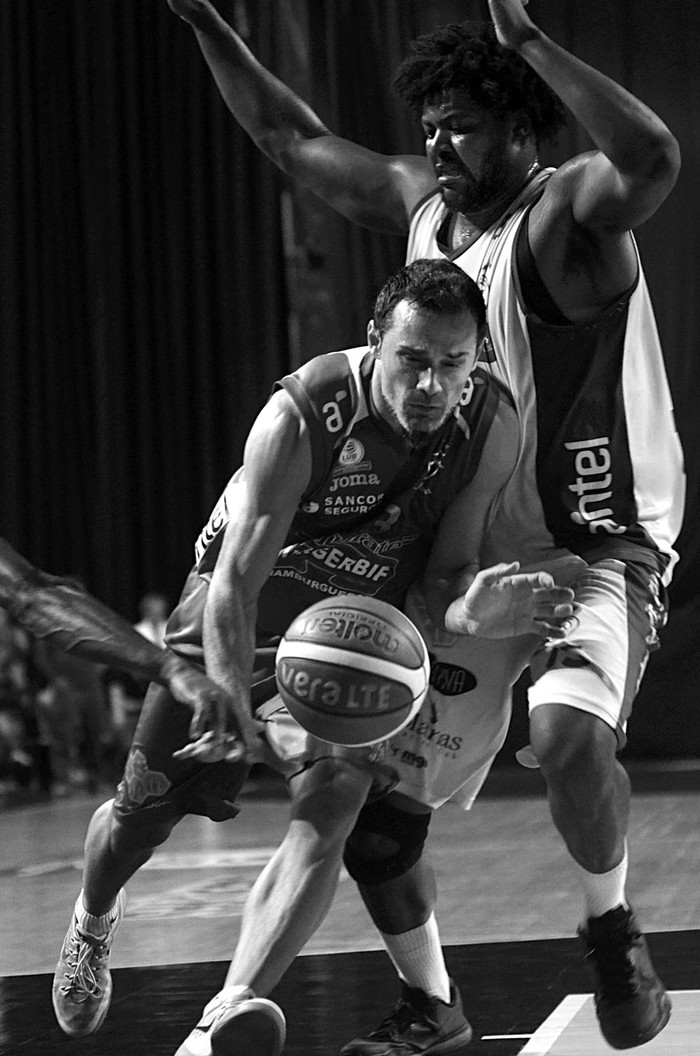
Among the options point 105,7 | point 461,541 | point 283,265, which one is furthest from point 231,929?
point 105,7

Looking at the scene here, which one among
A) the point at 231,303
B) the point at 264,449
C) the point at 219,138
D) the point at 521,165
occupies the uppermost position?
the point at 521,165

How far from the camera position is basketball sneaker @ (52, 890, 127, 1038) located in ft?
12.0

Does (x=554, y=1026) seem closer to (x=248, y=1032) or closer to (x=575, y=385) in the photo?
(x=248, y=1032)

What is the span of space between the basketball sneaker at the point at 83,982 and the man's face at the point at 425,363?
4.49 ft

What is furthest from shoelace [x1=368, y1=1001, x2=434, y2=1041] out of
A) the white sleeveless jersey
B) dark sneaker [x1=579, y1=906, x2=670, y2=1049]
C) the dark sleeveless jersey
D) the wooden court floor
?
the white sleeveless jersey

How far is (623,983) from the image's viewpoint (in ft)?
10.2

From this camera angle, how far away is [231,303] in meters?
11.2

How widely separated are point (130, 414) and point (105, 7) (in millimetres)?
2676

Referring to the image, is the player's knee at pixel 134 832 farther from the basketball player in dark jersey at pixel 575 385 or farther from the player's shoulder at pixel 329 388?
the player's shoulder at pixel 329 388

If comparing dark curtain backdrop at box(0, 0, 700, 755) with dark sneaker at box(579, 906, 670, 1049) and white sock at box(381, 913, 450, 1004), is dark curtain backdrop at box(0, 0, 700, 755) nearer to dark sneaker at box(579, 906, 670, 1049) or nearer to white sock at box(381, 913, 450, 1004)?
white sock at box(381, 913, 450, 1004)

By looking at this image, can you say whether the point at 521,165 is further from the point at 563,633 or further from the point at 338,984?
the point at 338,984

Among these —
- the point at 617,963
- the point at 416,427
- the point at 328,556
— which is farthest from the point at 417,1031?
the point at 416,427

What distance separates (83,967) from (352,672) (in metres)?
1.16

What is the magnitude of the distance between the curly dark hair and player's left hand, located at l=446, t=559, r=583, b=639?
0.92 meters
